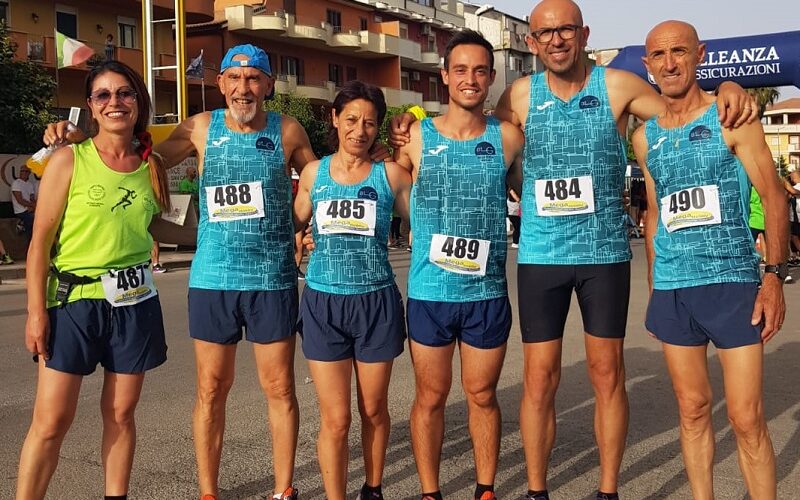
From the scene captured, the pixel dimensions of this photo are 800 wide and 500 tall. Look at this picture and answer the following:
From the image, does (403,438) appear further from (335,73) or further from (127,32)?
(335,73)

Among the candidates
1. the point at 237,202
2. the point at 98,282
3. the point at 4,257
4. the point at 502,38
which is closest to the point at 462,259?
the point at 237,202

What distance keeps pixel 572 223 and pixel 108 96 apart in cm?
205

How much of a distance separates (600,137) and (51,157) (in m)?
2.34

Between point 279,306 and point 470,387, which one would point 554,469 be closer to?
point 470,387

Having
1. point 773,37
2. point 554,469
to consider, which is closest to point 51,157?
point 554,469

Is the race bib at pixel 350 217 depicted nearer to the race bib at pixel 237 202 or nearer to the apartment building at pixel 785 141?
the race bib at pixel 237 202

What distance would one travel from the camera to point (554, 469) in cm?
478

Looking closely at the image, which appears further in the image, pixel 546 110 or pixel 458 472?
pixel 458 472

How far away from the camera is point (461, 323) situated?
4047mm

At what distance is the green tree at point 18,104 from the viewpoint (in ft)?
77.5

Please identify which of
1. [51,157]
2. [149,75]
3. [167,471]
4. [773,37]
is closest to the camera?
[51,157]

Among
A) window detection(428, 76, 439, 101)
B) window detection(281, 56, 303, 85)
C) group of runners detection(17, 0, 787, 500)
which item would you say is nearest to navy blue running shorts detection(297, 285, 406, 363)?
group of runners detection(17, 0, 787, 500)

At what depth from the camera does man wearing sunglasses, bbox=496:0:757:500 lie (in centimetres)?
405

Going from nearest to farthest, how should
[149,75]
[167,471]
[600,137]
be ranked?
1. [600,137]
2. [167,471]
3. [149,75]
